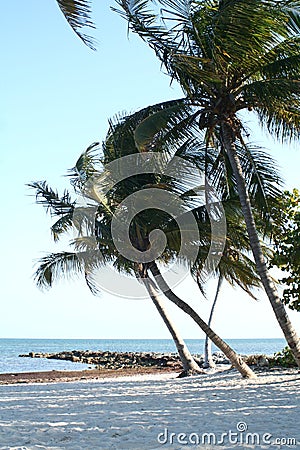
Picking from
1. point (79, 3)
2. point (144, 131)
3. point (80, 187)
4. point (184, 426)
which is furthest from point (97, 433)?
point (80, 187)

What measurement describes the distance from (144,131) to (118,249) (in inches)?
151

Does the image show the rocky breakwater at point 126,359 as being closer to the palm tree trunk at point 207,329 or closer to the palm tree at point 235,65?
the palm tree trunk at point 207,329

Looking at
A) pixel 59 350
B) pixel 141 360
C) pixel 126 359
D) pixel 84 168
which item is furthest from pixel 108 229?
pixel 59 350

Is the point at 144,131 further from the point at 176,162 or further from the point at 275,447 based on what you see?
the point at 275,447

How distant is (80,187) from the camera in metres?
15.5

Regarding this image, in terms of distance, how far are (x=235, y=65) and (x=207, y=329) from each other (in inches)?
246

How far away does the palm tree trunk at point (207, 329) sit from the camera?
1315 centimetres

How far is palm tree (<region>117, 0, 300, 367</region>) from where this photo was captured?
33.3 ft

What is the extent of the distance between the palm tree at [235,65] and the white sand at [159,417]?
1.99m

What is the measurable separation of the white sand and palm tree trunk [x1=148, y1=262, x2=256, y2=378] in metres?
1.00

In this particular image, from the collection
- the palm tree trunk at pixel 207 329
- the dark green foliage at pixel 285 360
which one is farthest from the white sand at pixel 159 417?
the dark green foliage at pixel 285 360

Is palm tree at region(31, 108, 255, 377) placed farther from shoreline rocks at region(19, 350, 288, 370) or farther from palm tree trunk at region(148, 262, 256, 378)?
shoreline rocks at region(19, 350, 288, 370)

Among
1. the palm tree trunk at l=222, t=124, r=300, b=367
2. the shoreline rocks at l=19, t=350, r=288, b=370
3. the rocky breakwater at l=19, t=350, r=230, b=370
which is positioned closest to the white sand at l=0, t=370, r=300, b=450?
the palm tree trunk at l=222, t=124, r=300, b=367

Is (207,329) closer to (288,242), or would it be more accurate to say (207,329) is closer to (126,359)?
(288,242)
